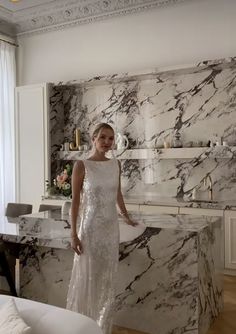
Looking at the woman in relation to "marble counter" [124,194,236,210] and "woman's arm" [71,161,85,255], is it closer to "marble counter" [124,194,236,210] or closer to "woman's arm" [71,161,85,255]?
"woman's arm" [71,161,85,255]

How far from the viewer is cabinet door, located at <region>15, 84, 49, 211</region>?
207 inches

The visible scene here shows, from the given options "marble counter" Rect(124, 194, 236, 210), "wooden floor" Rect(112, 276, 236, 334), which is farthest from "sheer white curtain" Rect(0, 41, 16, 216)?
"wooden floor" Rect(112, 276, 236, 334)

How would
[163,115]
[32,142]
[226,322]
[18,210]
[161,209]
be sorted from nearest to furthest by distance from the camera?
1. [226,322]
2. [18,210]
3. [161,209]
4. [163,115]
5. [32,142]

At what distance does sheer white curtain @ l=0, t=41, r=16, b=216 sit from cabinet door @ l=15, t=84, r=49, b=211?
13cm

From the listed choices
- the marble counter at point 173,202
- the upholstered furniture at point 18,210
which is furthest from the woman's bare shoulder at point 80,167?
the marble counter at point 173,202

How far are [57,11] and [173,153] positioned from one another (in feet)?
8.64

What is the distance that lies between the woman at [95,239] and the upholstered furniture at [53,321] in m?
0.75

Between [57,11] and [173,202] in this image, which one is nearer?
[173,202]

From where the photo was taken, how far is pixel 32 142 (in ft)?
17.6

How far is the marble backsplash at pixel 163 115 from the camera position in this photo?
4.36m

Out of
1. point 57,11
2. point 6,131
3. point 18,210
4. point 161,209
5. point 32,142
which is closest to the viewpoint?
point 18,210

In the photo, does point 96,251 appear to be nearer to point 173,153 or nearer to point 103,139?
point 103,139

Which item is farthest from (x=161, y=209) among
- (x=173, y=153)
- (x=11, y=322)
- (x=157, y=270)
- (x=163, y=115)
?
(x=11, y=322)

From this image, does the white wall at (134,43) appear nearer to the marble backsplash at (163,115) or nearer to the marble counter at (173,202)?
the marble backsplash at (163,115)
